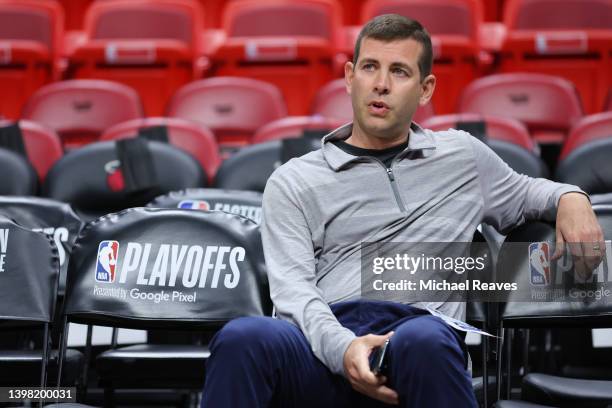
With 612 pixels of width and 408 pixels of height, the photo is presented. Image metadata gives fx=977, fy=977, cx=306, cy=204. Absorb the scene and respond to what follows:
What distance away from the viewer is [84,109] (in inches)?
170

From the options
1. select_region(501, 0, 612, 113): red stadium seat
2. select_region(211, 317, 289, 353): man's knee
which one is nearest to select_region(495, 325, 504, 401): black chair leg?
select_region(211, 317, 289, 353): man's knee

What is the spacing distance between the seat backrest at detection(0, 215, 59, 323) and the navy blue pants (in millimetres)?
592

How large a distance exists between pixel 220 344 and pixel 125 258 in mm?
559

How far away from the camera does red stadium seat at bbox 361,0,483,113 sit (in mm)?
4715

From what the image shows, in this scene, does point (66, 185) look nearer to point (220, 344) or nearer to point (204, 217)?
point (204, 217)

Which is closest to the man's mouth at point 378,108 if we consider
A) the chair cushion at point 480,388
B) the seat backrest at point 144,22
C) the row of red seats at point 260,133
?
the chair cushion at point 480,388

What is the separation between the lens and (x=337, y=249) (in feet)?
6.59

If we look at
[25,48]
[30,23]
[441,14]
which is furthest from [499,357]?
[30,23]

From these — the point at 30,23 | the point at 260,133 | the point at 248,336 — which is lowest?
the point at 248,336

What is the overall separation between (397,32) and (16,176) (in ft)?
5.19

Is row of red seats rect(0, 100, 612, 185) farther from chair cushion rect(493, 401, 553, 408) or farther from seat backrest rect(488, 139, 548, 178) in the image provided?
chair cushion rect(493, 401, 553, 408)

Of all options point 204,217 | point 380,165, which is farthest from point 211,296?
point 380,165

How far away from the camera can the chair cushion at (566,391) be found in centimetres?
195

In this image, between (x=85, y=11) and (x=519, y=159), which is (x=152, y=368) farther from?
(x=85, y=11)
